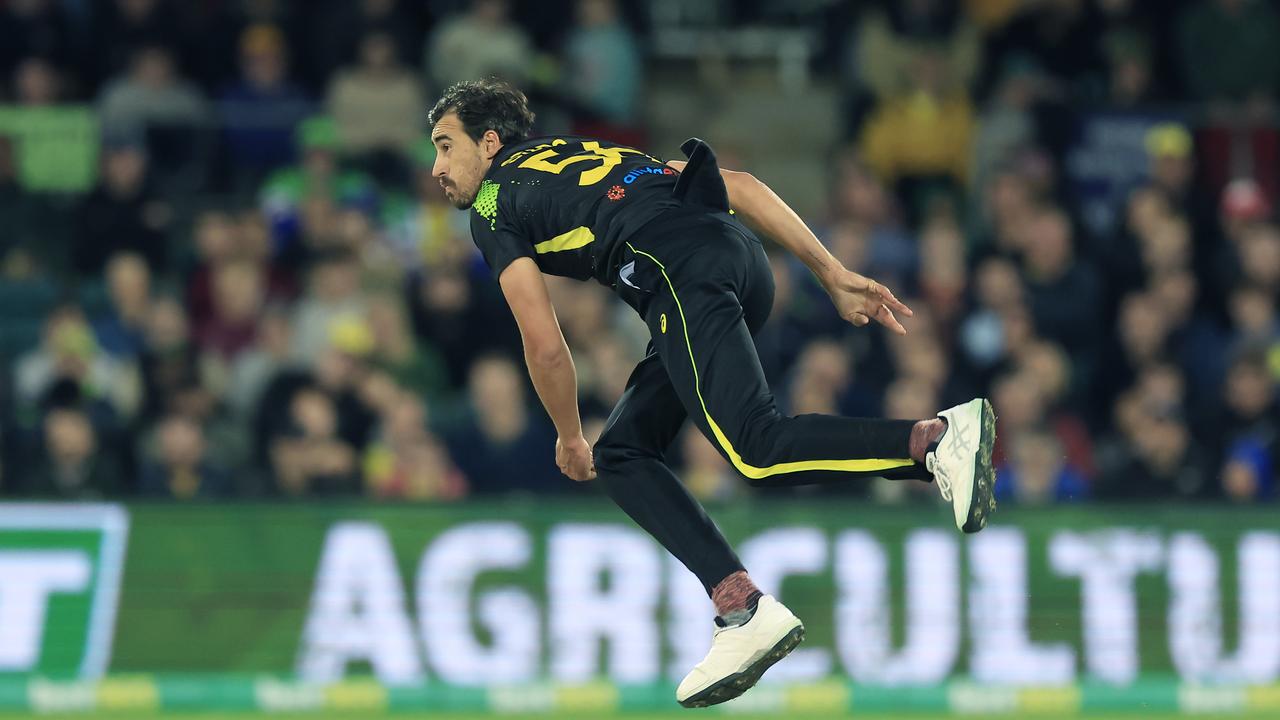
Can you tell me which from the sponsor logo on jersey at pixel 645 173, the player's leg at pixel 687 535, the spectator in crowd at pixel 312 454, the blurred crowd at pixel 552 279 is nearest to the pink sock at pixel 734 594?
the player's leg at pixel 687 535

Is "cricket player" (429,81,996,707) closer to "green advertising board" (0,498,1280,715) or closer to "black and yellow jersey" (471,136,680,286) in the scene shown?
"black and yellow jersey" (471,136,680,286)

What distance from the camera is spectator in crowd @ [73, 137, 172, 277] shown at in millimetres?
15938

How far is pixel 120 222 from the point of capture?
52.3ft

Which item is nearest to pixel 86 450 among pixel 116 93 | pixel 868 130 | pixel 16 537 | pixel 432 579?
pixel 16 537

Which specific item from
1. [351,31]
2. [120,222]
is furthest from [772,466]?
[351,31]

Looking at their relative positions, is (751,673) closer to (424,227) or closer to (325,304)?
(325,304)

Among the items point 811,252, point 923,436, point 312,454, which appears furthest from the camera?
point 312,454

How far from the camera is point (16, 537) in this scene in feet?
44.4

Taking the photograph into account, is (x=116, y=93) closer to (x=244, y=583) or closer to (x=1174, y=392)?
(x=244, y=583)

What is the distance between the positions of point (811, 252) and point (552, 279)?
23.2ft

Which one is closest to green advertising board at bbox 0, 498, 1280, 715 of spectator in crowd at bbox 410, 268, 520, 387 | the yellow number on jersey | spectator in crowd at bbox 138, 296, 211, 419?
spectator in crowd at bbox 138, 296, 211, 419

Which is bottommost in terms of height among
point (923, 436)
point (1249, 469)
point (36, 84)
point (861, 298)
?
point (1249, 469)

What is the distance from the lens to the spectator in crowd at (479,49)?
1689 cm

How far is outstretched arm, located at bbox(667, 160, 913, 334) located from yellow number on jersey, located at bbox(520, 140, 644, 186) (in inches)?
11.3
